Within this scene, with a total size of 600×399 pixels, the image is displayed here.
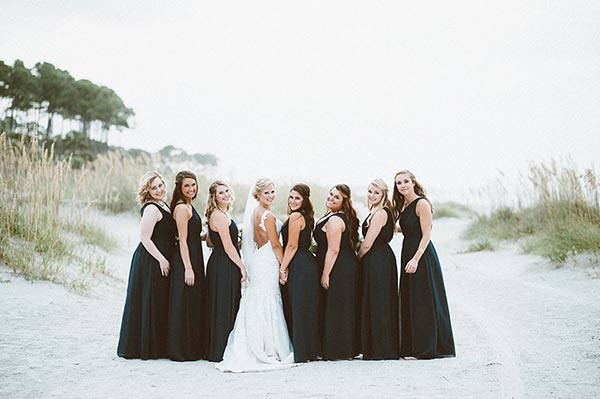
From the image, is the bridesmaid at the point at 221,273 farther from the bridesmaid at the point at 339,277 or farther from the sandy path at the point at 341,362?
the bridesmaid at the point at 339,277

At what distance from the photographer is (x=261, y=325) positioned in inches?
247

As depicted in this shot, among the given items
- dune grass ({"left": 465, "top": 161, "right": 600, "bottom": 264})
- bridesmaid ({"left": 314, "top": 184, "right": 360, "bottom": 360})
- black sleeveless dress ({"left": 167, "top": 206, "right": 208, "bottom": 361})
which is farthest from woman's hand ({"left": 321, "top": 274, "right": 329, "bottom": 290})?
dune grass ({"left": 465, "top": 161, "right": 600, "bottom": 264})

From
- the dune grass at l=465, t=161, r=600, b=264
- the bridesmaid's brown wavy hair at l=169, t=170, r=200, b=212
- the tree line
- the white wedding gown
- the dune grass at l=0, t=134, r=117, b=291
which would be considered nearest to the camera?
the white wedding gown

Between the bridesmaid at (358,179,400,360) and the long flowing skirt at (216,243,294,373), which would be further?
the bridesmaid at (358,179,400,360)

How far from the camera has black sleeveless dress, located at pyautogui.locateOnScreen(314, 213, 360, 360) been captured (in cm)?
638

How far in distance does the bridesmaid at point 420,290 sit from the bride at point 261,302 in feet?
4.22

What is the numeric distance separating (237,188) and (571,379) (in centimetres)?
1525

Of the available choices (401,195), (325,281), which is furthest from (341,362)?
(401,195)

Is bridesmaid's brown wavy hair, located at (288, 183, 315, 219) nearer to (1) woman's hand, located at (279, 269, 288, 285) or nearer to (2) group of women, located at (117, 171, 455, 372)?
(2) group of women, located at (117, 171, 455, 372)

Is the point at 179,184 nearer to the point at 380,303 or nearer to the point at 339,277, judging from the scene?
the point at 339,277

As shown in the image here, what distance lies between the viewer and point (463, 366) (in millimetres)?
5961

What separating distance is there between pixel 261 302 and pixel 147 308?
3.86 ft

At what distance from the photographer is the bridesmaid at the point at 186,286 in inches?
250

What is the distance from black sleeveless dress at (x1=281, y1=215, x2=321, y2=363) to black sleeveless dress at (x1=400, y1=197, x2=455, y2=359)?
3.08 feet
